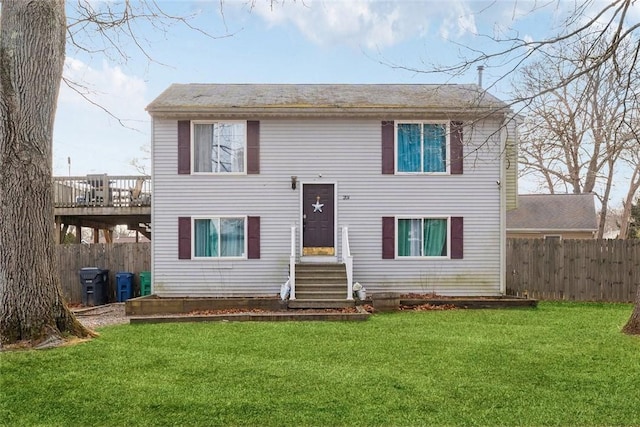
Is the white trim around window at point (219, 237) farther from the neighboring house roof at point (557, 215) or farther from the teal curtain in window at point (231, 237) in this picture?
the neighboring house roof at point (557, 215)

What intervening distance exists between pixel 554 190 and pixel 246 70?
19.4 metres

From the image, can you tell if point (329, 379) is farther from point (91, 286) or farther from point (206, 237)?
point (91, 286)

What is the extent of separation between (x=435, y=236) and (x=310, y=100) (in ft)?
16.3

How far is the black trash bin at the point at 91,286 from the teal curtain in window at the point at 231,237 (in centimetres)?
411

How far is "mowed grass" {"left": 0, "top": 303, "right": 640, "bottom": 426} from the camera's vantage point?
4203 millimetres

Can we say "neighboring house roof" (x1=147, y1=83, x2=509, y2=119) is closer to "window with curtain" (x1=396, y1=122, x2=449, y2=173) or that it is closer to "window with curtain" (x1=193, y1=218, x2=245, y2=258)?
"window with curtain" (x1=396, y1=122, x2=449, y2=173)

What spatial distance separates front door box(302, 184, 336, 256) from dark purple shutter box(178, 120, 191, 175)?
3.12 metres

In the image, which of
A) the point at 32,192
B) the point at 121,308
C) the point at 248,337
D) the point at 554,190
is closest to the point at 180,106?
the point at 121,308

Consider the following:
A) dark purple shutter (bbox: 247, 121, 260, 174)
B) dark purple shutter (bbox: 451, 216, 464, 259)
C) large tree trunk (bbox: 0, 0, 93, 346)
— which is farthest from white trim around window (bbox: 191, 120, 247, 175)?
large tree trunk (bbox: 0, 0, 93, 346)

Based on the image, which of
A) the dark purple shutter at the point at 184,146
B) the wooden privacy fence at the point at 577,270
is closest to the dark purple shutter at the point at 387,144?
the wooden privacy fence at the point at 577,270

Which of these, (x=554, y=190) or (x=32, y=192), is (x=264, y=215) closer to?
(x=32, y=192)

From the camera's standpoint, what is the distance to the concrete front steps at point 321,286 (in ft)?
36.3

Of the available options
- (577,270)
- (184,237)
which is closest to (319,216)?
(184,237)

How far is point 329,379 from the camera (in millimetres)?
5141
